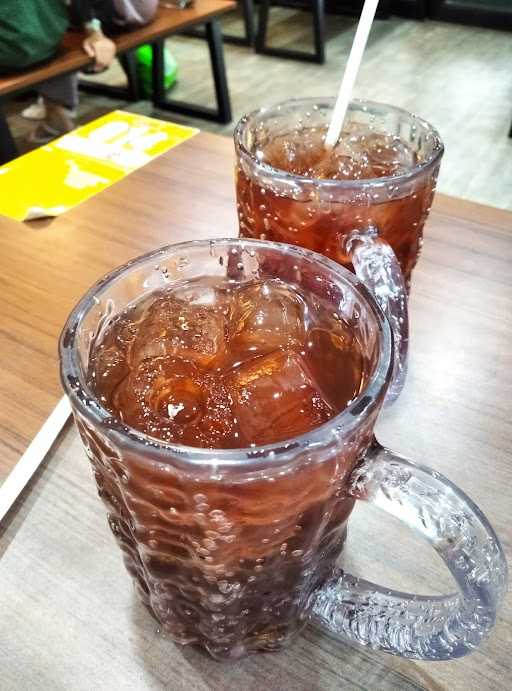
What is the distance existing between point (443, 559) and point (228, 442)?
0.45 ft

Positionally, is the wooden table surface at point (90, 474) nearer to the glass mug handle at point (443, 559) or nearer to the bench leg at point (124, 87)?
the glass mug handle at point (443, 559)

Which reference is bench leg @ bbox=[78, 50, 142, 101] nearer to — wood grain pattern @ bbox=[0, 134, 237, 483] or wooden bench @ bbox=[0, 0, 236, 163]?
wooden bench @ bbox=[0, 0, 236, 163]

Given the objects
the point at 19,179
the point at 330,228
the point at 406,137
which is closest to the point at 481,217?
the point at 406,137

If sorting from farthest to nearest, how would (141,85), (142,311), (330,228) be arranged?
(141,85), (330,228), (142,311)

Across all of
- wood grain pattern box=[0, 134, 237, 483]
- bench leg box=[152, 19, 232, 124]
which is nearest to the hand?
bench leg box=[152, 19, 232, 124]

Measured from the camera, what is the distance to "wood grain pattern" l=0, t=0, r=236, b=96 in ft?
6.69

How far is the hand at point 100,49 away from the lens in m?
2.21

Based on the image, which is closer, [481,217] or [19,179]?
[481,217]

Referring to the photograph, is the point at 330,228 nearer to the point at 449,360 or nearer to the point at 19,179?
the point at 449,360

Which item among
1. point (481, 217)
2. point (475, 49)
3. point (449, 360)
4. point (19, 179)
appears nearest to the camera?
point (449, 360)

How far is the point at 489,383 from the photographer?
0.67 meters

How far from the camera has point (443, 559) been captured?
0.35m

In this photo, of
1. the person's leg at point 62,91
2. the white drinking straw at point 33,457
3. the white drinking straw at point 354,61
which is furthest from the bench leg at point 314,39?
the white drinking straw at point 33,457

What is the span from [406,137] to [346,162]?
0.30 feet
